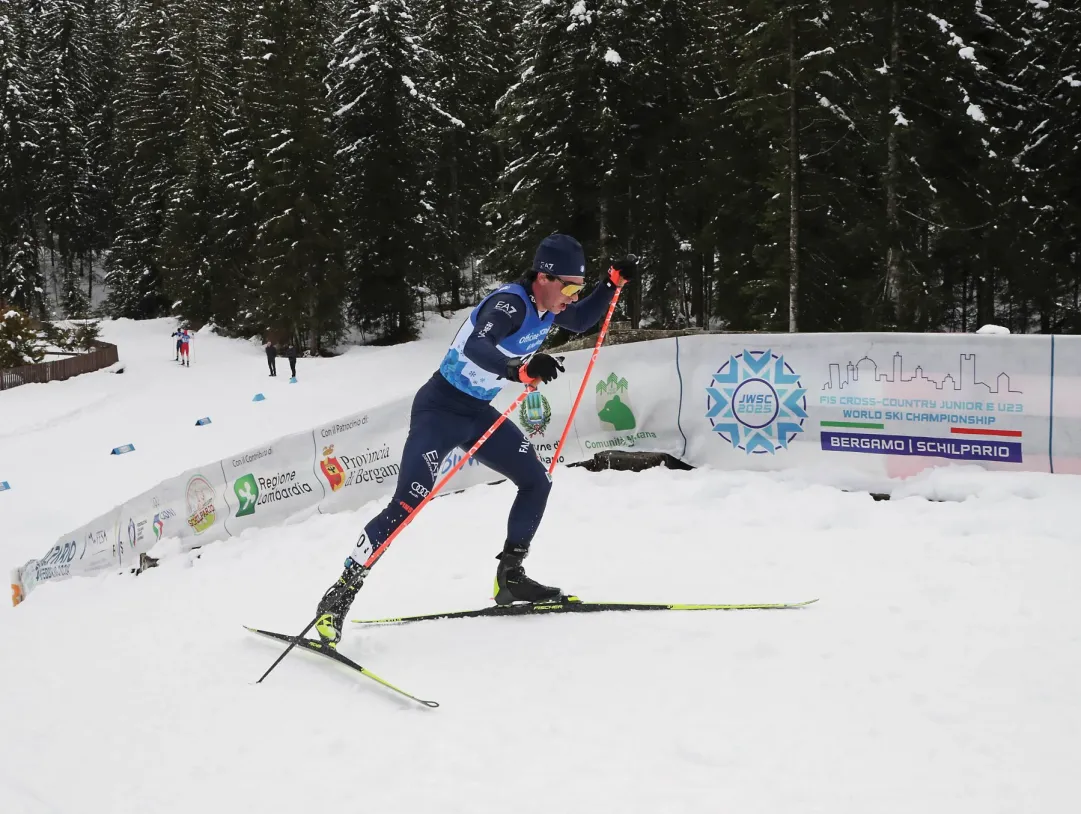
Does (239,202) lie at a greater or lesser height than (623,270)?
greater

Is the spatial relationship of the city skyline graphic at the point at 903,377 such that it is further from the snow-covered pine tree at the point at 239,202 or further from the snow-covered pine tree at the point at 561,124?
the snow-covered pine tree at the point at 239,202

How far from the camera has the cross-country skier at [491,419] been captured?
470 centimetres

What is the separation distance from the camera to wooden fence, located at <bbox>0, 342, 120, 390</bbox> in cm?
2950

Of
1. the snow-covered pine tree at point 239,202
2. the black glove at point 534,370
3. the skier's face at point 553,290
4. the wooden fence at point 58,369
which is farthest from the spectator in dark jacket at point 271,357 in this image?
the black glove at point 534,370

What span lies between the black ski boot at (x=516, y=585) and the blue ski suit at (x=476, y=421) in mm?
76

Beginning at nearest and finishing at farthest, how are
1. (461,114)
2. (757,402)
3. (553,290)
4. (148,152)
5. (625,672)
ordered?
(625,672) → (553,290) → (757,402) → (461,114) → (148,152)

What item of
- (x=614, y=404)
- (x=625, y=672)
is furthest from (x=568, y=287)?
(x=614, y=404)

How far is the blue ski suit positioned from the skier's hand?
0.46m

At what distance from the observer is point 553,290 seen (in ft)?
16.1

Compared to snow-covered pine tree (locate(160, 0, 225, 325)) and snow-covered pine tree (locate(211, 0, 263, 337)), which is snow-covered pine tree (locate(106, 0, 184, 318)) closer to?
snow-covered pine tree (locate(160, 0, 225, 325))

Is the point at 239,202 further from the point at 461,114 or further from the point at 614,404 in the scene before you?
the point at 614,404

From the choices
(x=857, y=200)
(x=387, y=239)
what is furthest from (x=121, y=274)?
(x=857, y=200)

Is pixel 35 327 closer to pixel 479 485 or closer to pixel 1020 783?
pixel 479 485

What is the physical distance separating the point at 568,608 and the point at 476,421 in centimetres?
124
